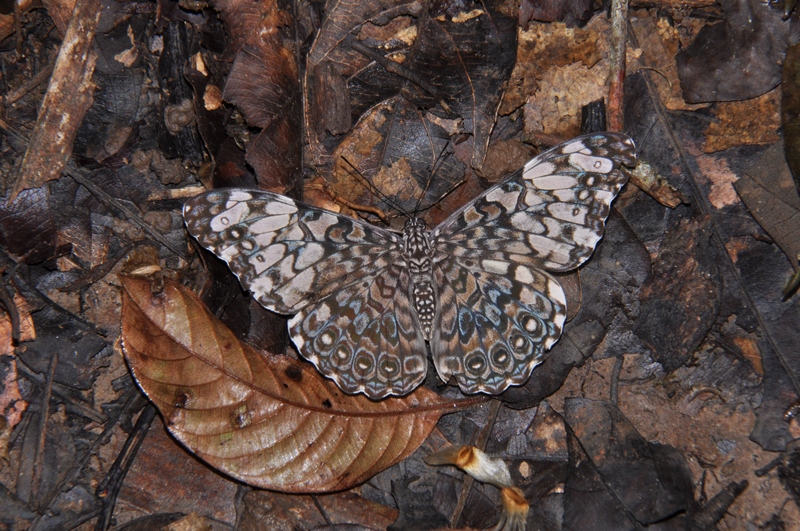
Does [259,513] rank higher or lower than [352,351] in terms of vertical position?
lower

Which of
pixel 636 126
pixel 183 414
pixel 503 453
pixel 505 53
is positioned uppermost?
pixel 505 53

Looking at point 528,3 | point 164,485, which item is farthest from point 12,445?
point 528,3

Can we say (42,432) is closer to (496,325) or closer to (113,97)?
(113,97)

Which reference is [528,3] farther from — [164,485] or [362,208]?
[164,485]

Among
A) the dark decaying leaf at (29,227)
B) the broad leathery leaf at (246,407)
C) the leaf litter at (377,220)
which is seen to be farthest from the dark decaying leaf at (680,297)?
the dark decaying leaf at (29,227)

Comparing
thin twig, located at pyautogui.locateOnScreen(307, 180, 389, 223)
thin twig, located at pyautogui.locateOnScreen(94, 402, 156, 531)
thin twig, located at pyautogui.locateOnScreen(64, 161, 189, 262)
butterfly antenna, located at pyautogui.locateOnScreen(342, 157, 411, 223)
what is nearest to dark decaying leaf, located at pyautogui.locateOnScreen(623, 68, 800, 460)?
butterfly antenna, located at pyautogui.locateOnScreen(342, 157, 411, 223)
